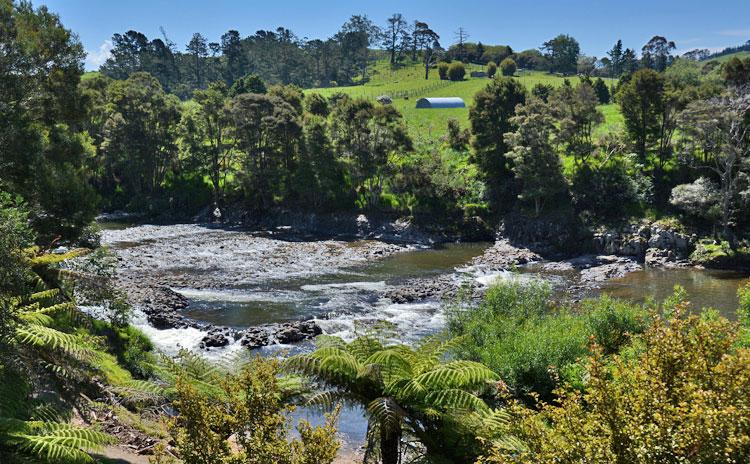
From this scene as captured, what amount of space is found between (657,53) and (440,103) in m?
64.9

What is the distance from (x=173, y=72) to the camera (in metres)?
143

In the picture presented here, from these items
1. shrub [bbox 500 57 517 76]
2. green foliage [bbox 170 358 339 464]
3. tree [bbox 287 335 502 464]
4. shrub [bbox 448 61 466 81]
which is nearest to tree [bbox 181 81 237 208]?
tree [bbox 287 335 502 464]

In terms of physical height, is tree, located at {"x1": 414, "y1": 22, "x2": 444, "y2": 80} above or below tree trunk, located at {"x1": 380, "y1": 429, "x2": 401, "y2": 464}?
above

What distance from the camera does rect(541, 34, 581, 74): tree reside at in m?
131

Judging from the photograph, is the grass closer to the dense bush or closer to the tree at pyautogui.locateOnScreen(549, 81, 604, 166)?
the tree at pyautogui.locateOnScreen(549, 81, 604, 166)

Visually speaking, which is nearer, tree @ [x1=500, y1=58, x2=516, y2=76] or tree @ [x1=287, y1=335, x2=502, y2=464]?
tree @ [x1=287, y1=335, x2=502, y2=464]

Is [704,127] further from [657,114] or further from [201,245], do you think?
[201,245]

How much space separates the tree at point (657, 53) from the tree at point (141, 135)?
102444 mm

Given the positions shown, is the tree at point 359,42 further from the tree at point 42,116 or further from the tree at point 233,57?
the tree at point 42,116

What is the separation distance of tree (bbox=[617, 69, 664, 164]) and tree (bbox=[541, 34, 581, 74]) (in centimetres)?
8823

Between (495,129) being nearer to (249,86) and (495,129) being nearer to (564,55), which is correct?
(249,86)

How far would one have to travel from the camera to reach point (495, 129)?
53.1m

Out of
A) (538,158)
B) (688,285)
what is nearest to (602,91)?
(538,158)

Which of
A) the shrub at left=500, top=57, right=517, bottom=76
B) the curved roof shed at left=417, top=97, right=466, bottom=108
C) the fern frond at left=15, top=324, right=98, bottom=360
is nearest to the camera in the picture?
the fern frond at left=15, top=324, right=98, bottom=360
